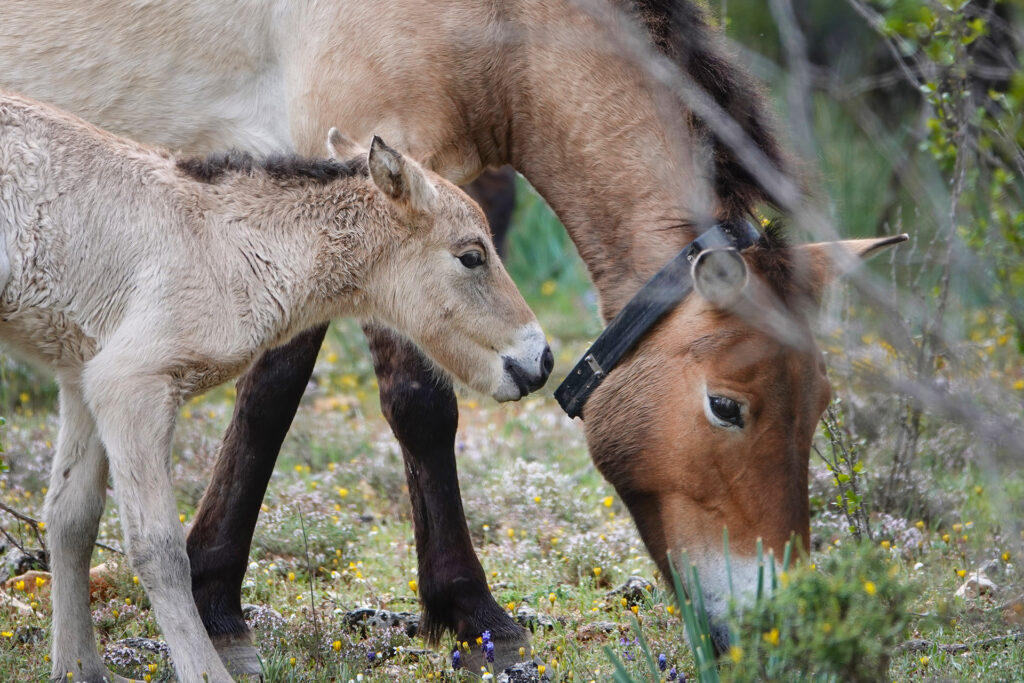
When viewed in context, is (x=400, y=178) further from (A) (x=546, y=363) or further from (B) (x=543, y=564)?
(B) (x=543, y=564)

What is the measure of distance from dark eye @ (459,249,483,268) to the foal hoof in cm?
162

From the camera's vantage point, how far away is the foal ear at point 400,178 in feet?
11.4

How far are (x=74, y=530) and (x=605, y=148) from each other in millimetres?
2207

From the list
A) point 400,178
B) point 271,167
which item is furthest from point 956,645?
point 271,167

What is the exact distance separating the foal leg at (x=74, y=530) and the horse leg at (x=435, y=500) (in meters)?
1.05

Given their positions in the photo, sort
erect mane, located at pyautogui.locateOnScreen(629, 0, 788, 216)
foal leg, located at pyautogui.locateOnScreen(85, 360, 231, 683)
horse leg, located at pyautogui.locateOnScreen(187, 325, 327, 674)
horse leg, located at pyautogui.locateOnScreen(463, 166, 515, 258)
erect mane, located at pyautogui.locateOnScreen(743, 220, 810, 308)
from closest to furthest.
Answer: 1. foal leg, located at pyautogui.locateOnScreen(85, 360, 231, 683)
2. erect mane, located at pyautogui.locateOnScreen(743, 220, 810, 308)
3. erect mane, located at pyautogui.locateOnScreen(629, 0, 788, 216)
4. horse leg, located at pyautogui.locateOnScreen(187, 325, 327, 674)
5. horse leg, located at pyautogui.locateOnScreen(463, 166, 515, 258)

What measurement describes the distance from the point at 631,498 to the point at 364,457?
3124 millimetres

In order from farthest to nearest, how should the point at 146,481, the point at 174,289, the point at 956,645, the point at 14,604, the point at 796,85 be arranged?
the point at 14,604, the point at 956,645, the point at 174,289, the point at 146,481, the point at 796,85

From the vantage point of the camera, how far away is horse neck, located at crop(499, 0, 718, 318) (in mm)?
3873

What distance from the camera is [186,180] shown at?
3.57 meters

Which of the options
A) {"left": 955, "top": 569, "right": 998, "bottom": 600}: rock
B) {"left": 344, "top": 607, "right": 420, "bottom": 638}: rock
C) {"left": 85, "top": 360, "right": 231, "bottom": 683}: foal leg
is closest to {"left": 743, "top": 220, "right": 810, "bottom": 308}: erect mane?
{"left": 955, "top": 569, "right": 998, "bottom": 600}: rock

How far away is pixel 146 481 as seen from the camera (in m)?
3.25

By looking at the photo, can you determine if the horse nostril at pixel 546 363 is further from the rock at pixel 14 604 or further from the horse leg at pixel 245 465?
the rock at pixel 14 604

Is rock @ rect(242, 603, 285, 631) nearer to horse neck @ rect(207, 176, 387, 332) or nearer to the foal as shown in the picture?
the foal
